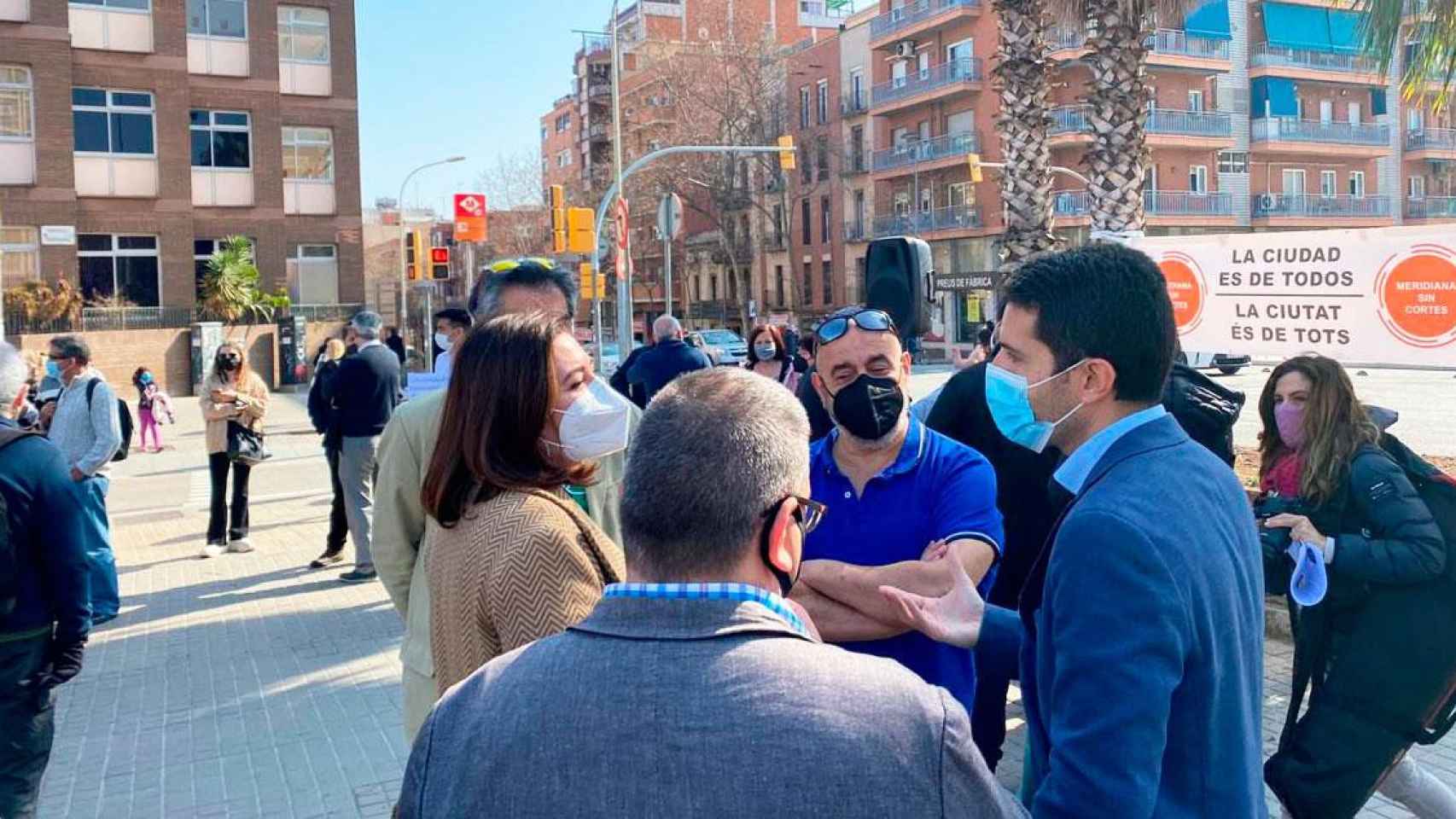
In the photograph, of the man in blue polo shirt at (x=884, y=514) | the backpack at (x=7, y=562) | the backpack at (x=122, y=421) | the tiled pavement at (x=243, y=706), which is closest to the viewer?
the man in blue polo shirt at (x=884, y=514)

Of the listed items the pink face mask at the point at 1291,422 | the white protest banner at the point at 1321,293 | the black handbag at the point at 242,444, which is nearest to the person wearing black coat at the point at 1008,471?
the pink face mask at the point at 1291,422

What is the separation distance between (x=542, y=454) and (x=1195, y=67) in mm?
49028

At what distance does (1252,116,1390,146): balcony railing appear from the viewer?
47.6 meters

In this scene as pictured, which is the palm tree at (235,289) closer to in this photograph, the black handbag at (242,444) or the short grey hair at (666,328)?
the black handbag at (242,444)

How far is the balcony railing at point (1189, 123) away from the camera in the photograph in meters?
45.2

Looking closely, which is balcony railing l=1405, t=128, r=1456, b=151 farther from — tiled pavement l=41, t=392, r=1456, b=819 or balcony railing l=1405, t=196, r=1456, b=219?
tiled pavement l=41, t=392, r=1456, b=819

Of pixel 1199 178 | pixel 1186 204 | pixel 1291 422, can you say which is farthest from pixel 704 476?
pixel 1199 178

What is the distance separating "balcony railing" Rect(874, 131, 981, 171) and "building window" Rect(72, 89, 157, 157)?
30163 millimetres

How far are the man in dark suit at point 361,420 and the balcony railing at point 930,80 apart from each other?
4294 centimetres

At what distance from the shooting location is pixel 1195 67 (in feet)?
151

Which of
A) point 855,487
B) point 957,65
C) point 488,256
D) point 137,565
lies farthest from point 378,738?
point 488,256

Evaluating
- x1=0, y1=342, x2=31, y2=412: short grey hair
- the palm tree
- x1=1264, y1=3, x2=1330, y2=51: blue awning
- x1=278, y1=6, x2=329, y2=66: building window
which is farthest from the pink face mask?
x1=1264, y1=3, x2=1330, y2=51: blue awning

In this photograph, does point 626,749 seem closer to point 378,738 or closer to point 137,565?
point 378,738

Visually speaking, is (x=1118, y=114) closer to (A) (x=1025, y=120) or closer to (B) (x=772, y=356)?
(A) (x=1025, y=120)
